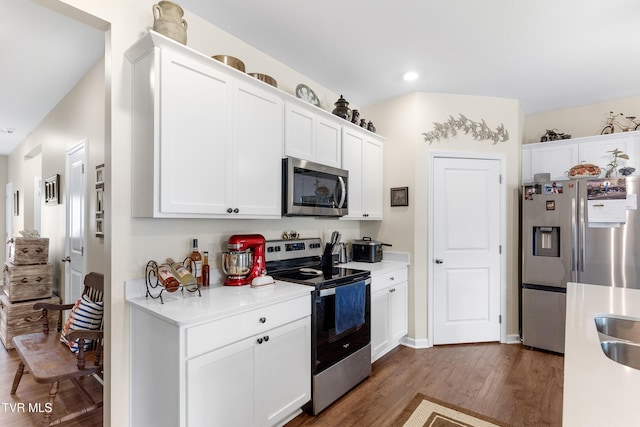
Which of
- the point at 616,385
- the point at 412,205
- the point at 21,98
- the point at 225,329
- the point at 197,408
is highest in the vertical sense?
the point at 21,98

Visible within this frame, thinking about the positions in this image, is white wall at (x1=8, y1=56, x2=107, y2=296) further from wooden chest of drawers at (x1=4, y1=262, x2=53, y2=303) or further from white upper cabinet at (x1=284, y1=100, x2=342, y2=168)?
white upper cabinet at (x1=284, y1=100, x2=342, y2=168)

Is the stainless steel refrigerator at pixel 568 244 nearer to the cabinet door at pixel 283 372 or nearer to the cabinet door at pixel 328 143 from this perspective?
the cabinet door at pixel 328 143

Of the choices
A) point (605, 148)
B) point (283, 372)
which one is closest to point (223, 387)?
point (283, 372)

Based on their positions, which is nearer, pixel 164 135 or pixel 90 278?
pixel 164 135

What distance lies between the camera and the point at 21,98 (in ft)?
11.6

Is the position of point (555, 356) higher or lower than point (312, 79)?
lower

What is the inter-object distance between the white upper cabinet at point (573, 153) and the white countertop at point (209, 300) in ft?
11.0

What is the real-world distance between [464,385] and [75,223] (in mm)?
3909

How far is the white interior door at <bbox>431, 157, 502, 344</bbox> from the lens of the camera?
11.4 feet

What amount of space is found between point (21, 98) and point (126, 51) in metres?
2.79

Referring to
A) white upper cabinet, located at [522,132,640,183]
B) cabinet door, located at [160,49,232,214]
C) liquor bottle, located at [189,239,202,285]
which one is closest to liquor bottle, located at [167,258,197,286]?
liquor bottle, located at [189,239,202,285]

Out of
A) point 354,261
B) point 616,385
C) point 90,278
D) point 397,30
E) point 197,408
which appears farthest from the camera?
point 354,261

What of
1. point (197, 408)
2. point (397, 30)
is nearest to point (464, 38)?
point (397, 30)

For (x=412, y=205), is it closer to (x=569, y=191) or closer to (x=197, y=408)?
(x=569, y=191)
